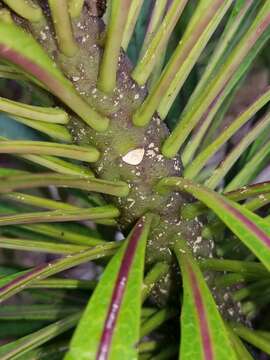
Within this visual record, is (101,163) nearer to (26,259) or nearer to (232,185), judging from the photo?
(232,185)

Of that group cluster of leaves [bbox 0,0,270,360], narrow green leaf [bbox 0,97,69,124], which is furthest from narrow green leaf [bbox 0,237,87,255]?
narrow green leaf [bbox 0,97,69,124]

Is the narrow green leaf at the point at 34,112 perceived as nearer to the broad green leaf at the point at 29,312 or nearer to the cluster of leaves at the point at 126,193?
the cluster of leaves at the point at 126,193

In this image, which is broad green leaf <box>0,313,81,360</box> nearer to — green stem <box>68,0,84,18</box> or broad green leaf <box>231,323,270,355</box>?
broad green leaf <box>231,323,270,355</box>

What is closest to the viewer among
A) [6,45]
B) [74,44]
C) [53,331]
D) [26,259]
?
[6,45]

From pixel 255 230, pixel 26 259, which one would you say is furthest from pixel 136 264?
pixel 26 259

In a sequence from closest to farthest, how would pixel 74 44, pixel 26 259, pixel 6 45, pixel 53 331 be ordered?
pixel 6 45
pixel 74 44
pixel 53 331
pixel 26 259

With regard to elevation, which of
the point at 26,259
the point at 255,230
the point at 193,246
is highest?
the point at 26,259
